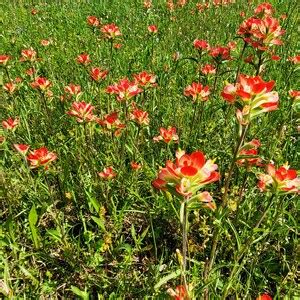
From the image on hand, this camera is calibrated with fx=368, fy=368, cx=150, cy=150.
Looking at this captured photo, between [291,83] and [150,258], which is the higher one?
[291,83]

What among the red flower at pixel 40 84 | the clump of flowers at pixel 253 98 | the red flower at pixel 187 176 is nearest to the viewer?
the red flower at pixel 187 176

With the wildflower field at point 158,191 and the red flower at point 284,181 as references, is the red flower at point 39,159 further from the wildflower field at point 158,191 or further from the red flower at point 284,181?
the red flower at point 284,181

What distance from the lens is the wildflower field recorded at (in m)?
1.44

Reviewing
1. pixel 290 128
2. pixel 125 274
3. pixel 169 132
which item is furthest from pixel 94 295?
pixel 290 128

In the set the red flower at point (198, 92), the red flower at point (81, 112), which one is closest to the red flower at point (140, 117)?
the red flower at point (81, 112)

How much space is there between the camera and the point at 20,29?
16.8 ft

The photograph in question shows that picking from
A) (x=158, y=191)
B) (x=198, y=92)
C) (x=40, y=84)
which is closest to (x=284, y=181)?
(x=158, y=191)

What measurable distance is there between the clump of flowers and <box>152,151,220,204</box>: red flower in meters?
0.24

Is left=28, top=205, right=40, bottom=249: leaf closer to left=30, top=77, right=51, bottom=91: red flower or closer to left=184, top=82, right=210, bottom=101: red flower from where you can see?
left=30, top=77, right=51, bottom=91: red flower

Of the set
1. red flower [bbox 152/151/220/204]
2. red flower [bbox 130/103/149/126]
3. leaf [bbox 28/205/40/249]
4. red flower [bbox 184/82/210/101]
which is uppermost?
red flower [bbox 152/151/220/204]

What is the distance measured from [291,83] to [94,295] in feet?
8.64

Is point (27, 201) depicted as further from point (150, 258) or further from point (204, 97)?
point (204, 97)

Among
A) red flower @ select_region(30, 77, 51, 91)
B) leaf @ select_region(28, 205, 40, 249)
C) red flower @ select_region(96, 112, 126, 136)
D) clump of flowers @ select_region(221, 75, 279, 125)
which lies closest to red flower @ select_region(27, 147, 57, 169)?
leaf @ select_region(28, 205, 40, 249)

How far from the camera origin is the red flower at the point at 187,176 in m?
1.13
